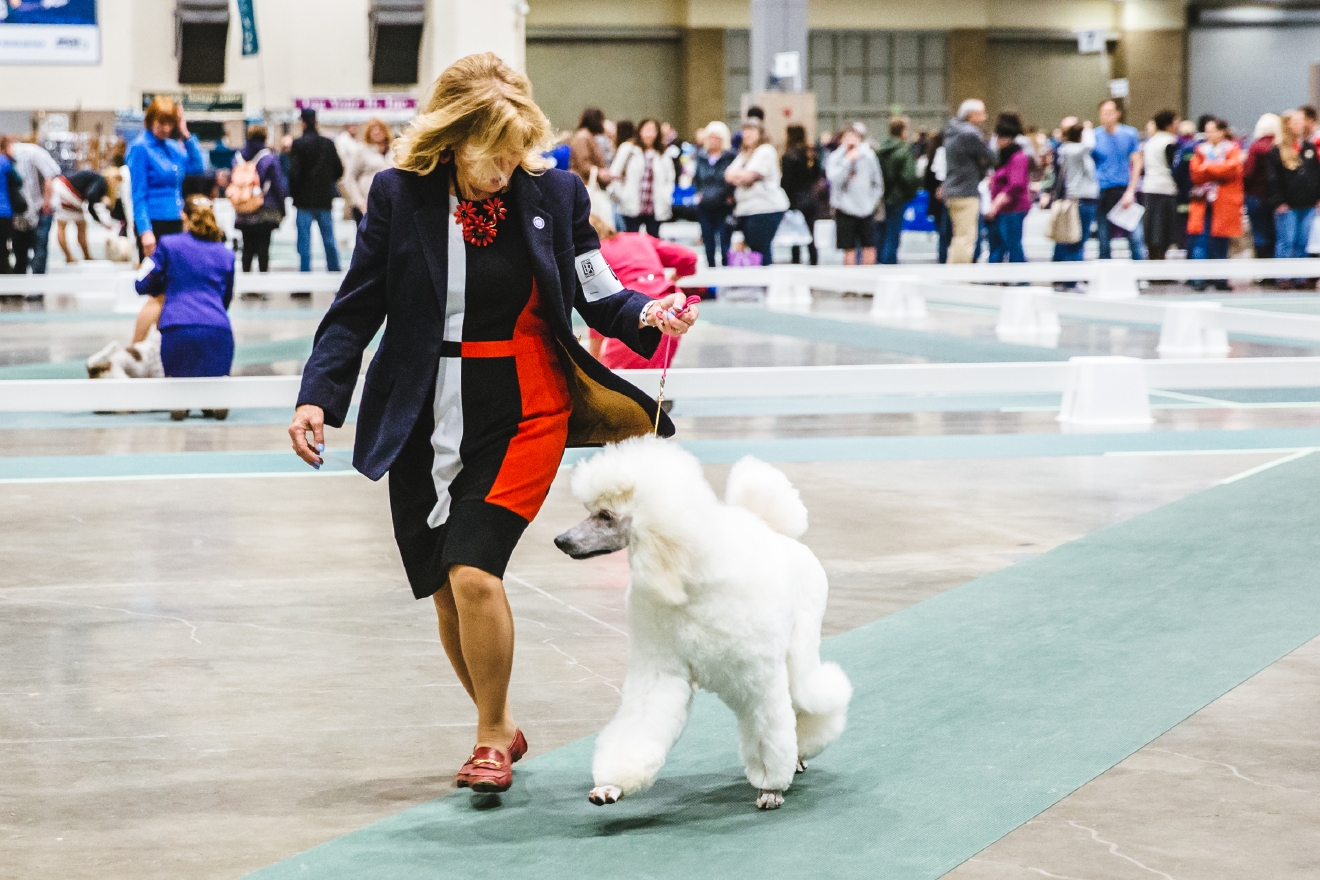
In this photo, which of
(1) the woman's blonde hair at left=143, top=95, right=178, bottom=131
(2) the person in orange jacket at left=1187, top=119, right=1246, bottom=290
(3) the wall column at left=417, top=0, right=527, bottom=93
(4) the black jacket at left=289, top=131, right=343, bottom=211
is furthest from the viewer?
(3) the wall column at left=417, top=0, right=527, bottom=93

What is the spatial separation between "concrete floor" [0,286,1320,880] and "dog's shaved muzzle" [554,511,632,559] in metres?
0.78

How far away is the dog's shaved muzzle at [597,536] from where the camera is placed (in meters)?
3.55

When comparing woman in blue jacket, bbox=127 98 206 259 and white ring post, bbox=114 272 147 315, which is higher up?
woman in blue jacket, bbox=127 98 206 259

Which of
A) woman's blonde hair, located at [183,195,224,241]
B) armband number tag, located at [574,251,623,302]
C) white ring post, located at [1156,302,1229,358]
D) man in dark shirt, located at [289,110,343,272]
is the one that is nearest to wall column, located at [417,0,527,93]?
man in dark shirt, located at [289,110,343,272]

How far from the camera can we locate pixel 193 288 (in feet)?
32.0

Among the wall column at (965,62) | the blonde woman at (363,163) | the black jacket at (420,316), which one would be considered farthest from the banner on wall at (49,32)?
the black jacket at (420,316)

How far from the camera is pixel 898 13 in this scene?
1628 inches

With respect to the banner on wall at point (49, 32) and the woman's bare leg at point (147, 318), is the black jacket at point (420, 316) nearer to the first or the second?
the woman's bare leg at point (147, 318)

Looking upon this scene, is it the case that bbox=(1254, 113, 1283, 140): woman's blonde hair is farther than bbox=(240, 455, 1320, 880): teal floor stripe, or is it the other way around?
bbox=(1254, 113, 1283, 140): woman's blonde hair

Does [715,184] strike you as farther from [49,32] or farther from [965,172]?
[49,32]

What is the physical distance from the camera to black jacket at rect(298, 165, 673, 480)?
151 inches

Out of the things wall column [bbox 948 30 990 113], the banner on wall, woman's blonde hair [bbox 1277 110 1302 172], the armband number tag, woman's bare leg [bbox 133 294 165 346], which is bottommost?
woman's bare leg [bbox 133 294 165 346]

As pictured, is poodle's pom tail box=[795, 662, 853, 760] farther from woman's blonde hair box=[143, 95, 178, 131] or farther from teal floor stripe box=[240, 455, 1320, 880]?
woman's blonde hair box=[143, 95, 178, 131]

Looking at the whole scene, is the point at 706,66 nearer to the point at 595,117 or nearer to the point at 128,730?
the point at 595,117
